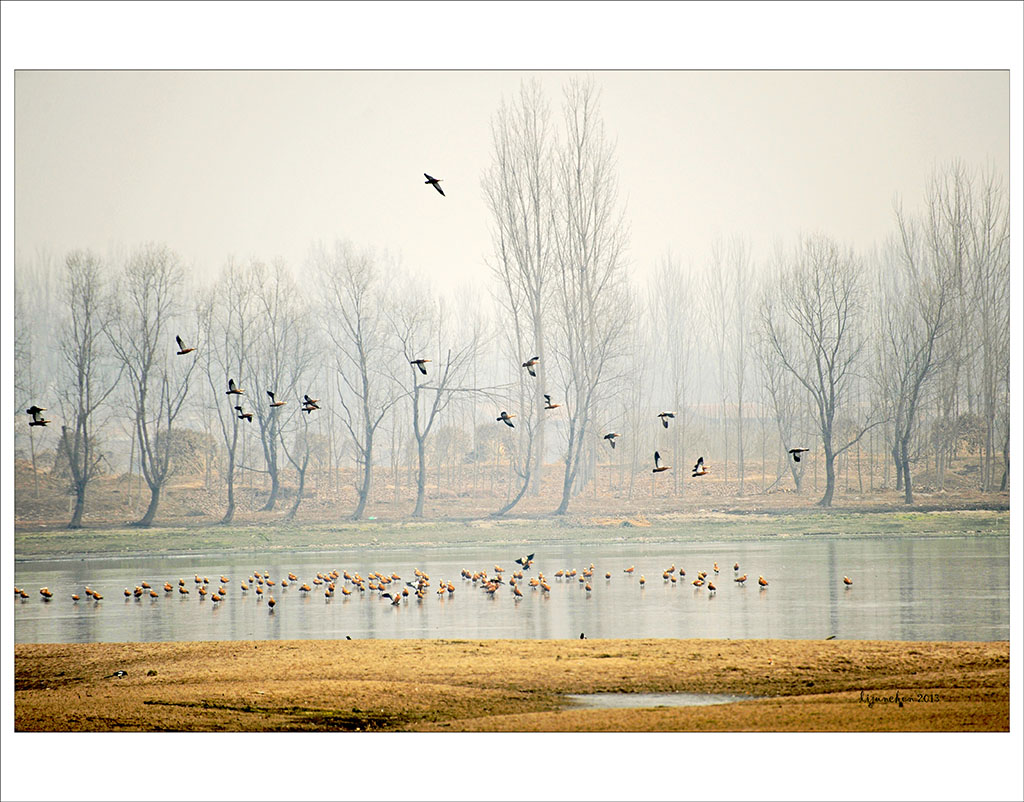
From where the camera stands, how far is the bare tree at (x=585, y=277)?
35.3 feet

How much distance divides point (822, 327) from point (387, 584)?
6.20m

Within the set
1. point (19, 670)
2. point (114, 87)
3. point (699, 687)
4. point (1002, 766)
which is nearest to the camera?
point (1002, 766)

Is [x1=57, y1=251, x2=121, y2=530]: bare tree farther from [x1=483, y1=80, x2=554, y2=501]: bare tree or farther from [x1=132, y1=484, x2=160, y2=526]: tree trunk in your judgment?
[x1=483, y1=80, x2=554, y2=501]: bare tree

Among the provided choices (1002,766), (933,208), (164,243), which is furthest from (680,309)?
(1002,766)

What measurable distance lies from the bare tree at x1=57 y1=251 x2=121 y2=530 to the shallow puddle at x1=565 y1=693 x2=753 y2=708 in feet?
24.5

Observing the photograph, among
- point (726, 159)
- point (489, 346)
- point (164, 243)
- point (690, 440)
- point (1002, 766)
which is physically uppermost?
point (726, 159)

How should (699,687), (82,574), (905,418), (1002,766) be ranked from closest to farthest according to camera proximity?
(1002,766) → (699,687) → (82,574) → (905,418)

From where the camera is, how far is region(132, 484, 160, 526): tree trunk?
37.7 feet

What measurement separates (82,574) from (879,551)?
27.4 ft

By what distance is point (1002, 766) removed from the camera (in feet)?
16.7

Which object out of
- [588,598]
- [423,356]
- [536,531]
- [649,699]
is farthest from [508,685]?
[423,356]

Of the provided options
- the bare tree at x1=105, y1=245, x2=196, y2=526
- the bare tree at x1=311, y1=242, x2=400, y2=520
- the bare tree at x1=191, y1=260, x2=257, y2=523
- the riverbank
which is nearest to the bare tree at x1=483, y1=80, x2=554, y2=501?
the riverbank

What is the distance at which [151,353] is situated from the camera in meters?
11.6

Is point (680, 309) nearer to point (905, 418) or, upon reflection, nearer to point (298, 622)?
point (905, 418)
